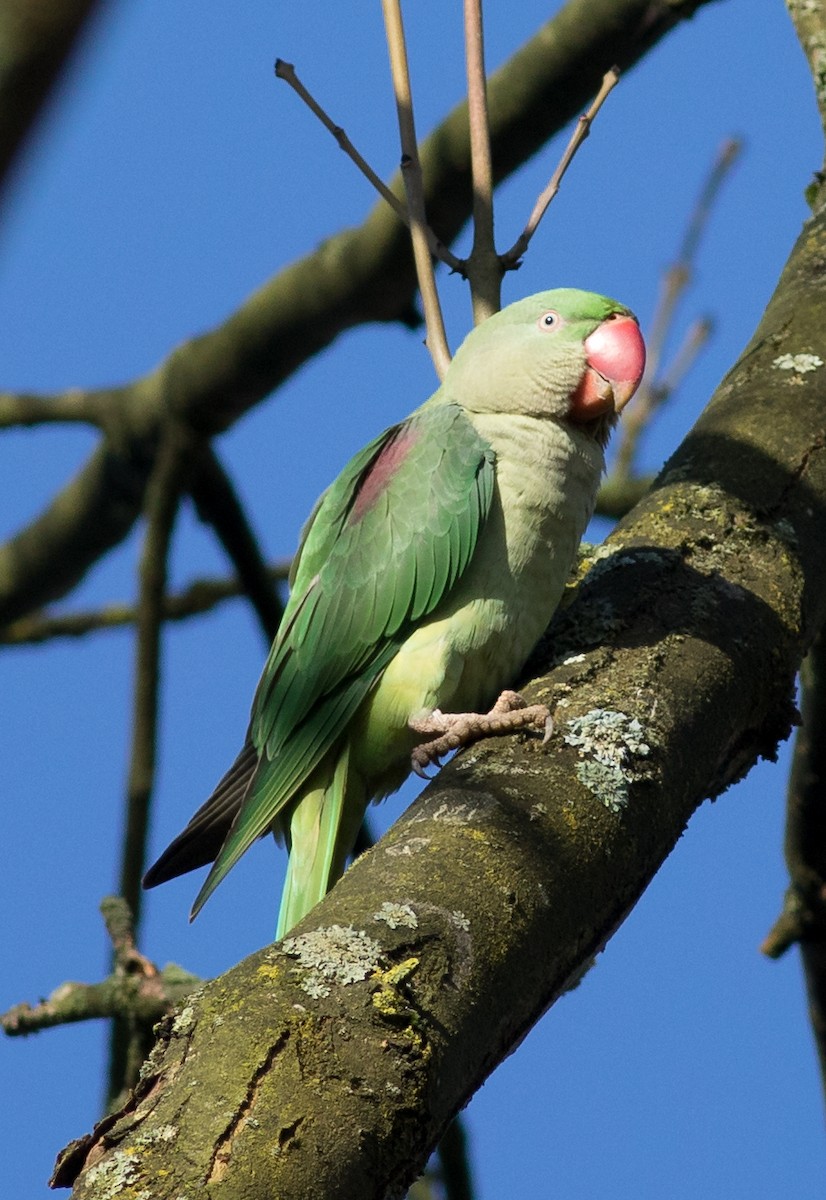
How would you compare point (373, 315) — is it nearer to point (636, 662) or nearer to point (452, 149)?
point (452, 149)

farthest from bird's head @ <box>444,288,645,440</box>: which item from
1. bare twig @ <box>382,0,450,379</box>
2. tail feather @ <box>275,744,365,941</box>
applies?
tail feather @ <box>275,744,365,941</box>

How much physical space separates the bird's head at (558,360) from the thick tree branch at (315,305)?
93cm

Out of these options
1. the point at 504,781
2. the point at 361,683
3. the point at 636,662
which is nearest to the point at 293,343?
the point at 361,683

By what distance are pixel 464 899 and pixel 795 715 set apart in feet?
3.78

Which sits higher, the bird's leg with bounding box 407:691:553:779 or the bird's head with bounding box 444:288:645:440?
the bird's head with bounding box 444:288:645:440

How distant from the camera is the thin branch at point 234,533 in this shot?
14.9 ft

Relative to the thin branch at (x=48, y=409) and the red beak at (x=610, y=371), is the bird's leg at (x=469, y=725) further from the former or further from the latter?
the thin branch at (x=48, y=409)

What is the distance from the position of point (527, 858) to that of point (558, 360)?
180 cm

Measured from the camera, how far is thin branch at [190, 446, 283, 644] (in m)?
4.54

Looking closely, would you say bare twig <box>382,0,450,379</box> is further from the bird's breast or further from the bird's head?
the bird's breast

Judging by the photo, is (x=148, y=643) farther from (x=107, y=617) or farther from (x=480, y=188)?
(x=480, y=188)

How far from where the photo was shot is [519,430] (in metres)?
3.45

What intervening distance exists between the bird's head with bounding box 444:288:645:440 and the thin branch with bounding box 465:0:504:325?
12 centimetres

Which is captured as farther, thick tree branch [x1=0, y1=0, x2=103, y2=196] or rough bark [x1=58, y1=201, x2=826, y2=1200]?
rough bark [x1=58, y1=201, x2=826, y2=1200]
